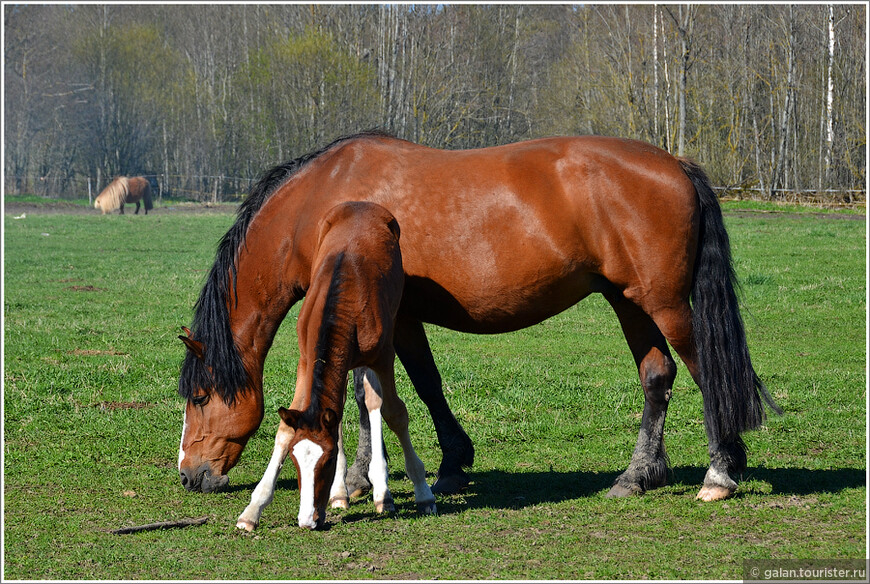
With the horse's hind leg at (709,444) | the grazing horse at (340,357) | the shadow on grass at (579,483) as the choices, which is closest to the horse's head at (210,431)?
the grazing horse at (340,357)

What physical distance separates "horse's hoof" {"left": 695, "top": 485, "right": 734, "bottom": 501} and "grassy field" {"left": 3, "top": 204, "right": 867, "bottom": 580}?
0.09 m

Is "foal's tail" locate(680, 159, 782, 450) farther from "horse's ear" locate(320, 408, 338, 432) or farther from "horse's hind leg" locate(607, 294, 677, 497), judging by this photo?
"horse's ear" locate(320, 408, 338, 432)

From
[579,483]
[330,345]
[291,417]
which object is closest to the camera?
[291,417]

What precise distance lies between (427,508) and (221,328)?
153cm

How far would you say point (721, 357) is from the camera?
16.1 ft

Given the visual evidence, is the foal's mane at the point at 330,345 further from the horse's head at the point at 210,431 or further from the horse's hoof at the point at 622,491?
the horse's hoof at the point at 622,491

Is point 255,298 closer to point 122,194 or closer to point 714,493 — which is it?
point 714,493

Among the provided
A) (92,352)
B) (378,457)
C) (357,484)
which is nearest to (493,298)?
(378,457)

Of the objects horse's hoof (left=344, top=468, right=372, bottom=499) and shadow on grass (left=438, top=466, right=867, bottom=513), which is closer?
shadow on grass (left=438, top=466, right=867, bottom=513)

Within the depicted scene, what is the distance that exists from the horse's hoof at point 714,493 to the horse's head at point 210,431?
8.25 feet

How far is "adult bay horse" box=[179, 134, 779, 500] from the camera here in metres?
4.93

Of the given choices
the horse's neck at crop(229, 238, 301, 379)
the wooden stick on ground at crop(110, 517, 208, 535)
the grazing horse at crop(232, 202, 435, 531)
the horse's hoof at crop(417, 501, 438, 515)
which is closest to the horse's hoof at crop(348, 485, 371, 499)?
the grazing horse at crop(232, 202, 435, 531)

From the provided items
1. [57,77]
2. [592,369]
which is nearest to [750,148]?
[592,369]

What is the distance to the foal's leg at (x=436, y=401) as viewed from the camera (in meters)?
5.23
